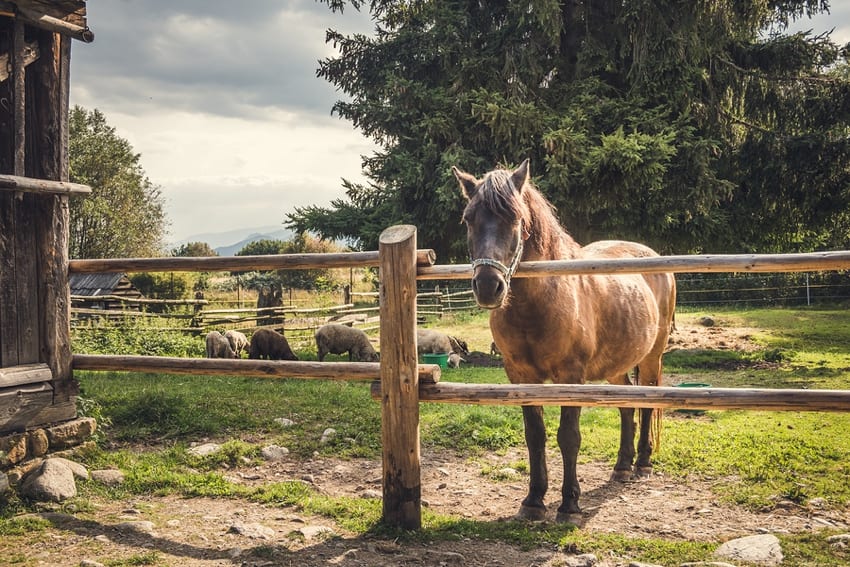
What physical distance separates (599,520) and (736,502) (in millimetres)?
1138

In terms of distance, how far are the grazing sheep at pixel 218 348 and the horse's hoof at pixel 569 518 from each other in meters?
9.63

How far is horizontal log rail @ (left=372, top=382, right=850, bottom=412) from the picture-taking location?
3.43 m

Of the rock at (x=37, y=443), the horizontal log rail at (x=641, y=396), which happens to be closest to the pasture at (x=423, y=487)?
the rock at (x=37, y=443)

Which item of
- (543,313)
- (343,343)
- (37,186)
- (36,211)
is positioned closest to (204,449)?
(36,211)

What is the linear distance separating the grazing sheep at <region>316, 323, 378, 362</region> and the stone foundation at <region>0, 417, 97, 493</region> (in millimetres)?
7801

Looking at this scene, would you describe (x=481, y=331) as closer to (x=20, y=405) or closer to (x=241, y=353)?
(x=241, y=353)

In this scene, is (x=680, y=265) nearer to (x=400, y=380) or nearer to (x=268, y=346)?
(x=400, y=380)

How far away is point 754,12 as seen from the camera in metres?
11.7

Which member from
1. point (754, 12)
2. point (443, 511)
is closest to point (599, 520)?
point (443, 511)

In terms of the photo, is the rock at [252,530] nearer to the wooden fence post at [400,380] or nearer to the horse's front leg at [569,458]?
the wooden fence post at [400,380]

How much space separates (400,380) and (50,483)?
2.76 metres

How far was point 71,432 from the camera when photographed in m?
5.07

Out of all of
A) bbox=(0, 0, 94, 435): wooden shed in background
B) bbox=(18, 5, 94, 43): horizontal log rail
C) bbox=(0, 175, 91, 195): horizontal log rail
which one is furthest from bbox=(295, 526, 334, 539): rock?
bbox=(18, 5, 94, 43): horizontal log rail

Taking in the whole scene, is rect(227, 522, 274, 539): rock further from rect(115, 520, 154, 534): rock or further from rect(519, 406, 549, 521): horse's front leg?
rect(519, 406, 549, 521): horse's front leg
